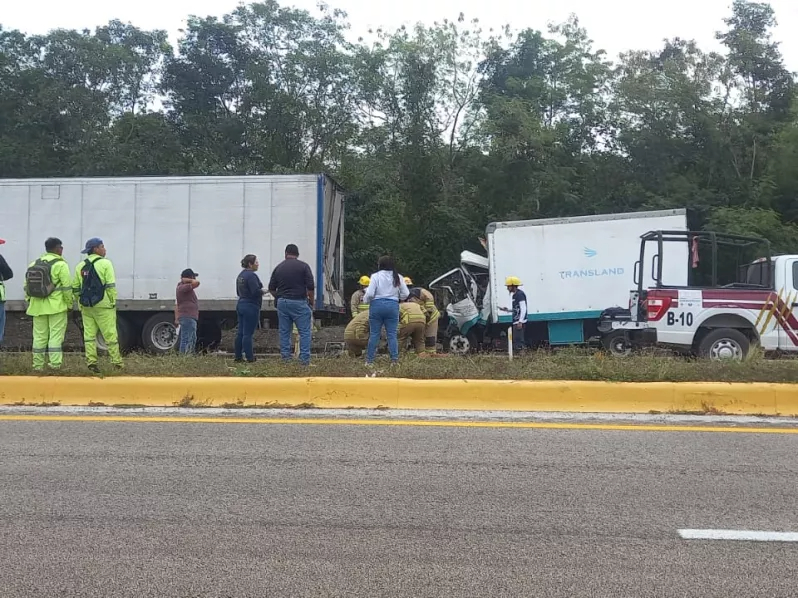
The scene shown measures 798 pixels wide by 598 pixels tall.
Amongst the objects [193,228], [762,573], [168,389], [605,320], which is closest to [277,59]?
[193,228]

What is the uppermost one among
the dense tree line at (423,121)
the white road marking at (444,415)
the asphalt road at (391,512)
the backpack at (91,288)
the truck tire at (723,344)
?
the dense tree line at (423,121)

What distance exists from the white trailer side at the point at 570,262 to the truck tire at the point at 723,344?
325 cm

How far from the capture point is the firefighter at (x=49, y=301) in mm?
8508

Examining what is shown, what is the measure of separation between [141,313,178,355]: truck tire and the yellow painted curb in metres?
6.05

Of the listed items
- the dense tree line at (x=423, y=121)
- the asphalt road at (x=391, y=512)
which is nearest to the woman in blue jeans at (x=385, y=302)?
the asphalt road at (x=391, y=512)

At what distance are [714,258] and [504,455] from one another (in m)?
7.22

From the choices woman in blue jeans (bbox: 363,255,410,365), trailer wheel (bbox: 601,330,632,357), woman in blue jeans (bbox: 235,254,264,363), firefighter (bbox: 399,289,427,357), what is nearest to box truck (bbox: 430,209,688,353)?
trailer wheel (bbox: 601,330,632,357)

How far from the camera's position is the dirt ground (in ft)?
48.5

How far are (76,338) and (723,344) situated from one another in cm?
1259

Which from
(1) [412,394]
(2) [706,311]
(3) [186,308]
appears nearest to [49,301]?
(3) [186,308]

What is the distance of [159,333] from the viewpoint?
45.8ft

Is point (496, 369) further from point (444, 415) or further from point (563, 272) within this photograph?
point (563, 272)

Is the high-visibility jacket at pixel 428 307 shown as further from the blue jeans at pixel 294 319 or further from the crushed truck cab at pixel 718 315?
the blue jeans at pixel 294 319

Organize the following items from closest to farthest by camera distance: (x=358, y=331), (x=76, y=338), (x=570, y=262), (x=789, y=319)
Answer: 1. (x=358, y=331)
2. (x=789, y=319)
3. (x=570, y=262)
4. (x=76, y=338)
